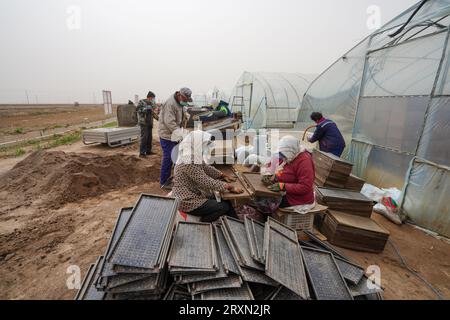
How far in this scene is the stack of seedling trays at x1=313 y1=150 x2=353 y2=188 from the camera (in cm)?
407

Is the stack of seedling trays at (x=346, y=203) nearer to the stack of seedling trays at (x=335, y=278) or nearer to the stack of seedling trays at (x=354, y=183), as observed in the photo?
the stack of seedling trays at (x=354, y=183)

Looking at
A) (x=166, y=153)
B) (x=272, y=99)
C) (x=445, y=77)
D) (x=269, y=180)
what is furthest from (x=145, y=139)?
(x=272, y=99)

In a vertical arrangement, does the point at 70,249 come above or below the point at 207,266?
below

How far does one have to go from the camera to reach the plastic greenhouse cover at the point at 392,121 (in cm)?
443

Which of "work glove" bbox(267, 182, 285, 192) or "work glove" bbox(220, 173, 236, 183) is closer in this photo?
"work glove" bbox(267, 182, 285, 192)

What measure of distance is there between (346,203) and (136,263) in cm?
359

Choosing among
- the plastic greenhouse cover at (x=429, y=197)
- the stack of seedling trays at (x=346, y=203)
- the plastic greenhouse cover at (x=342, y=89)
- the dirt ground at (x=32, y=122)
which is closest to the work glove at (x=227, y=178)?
the stack of seedling trays at (x=346, y=203)

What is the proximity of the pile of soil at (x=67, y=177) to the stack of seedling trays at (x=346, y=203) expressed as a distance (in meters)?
Result: 4.48

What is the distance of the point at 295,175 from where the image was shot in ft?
10.6

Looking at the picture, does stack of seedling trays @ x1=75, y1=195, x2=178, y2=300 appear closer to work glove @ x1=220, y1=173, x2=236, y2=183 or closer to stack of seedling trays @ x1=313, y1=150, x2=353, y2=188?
work glove @ x1=220, y1=173, x2=236, y2=183

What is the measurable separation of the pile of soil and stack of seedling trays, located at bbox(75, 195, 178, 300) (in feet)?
11.2

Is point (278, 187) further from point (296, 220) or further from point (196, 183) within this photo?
point (196, 183)

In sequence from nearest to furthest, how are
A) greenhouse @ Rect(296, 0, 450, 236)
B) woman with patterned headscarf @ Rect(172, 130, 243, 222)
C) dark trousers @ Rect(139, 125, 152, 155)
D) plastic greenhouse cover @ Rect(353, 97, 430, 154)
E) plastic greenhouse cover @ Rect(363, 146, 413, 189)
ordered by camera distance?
woman with patterned headscarf @ Rect(172, 130, 243, 222) < greenhouse @ Rect(296, 0, 450, 236) < plastic greenhouse cover @ Rect(353, 97, 430, 154) < plastic greenhouse cover @ Rect(363, 146, 413, 189) < dark trousers @ Rect(139, 125, 152, 155)

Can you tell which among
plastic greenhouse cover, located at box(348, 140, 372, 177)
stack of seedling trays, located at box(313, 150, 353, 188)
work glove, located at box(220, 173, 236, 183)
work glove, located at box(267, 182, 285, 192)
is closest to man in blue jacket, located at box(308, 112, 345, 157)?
stack of seedling trays, located at box(313, 150, 353, 188)
